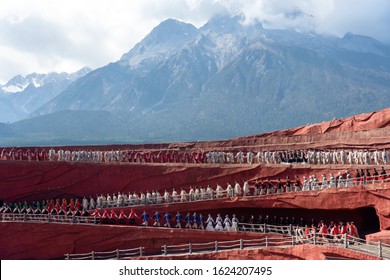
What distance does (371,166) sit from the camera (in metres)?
32.6

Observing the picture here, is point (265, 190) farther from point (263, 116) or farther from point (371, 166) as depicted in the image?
point (263, 116)

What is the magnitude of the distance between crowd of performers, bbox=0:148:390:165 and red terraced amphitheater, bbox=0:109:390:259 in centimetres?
124

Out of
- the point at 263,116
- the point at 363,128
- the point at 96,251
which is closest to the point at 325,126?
the point at 363,128

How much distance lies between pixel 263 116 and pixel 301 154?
124734 millimetres

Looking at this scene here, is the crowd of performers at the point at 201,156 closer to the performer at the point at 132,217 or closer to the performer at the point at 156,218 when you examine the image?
the performer at the point at 156,218

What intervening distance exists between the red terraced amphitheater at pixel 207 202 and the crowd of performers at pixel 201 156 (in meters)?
1.24

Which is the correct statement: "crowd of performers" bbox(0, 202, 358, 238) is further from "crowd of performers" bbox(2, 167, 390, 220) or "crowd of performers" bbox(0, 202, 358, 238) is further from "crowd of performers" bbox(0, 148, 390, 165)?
"crowd of performers" bbox(0, 148, 390, 165)

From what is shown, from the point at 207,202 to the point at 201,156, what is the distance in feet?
23.0

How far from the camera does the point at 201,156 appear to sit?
39844 millimetres

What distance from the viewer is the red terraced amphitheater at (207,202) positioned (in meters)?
28.1

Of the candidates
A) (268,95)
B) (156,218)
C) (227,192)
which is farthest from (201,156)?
(268,95)

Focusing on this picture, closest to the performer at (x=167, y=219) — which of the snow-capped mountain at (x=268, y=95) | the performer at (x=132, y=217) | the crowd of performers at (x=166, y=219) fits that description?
the crowd of performers at (x=166, y=219)

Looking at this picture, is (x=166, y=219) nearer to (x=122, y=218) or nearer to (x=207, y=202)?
(x=122, y=218)

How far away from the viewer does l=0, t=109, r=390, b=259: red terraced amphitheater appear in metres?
28.1
